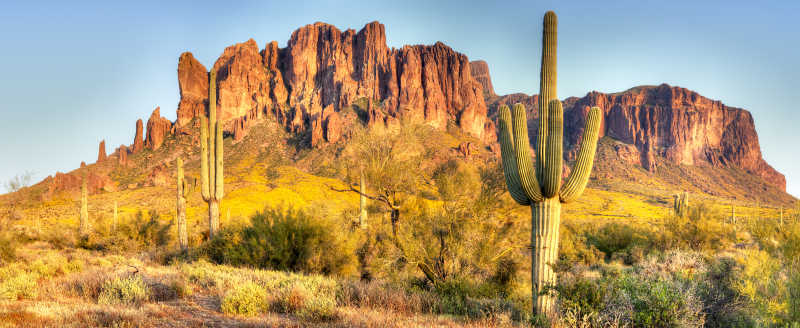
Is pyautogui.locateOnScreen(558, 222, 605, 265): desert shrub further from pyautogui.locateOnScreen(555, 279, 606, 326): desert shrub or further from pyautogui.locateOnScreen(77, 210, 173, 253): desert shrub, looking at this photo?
pyautogui.locateOnScreen(77, 210, 173, 253): desert shrub

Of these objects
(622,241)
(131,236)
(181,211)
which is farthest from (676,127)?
(131,236)

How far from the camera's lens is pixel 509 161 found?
295 inches

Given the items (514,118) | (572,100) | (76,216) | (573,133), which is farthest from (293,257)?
(572,100)

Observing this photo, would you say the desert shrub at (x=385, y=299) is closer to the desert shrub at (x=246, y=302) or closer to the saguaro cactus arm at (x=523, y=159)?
the desert shrub at (x=246, y=302)

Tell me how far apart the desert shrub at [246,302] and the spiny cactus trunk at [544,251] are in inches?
192

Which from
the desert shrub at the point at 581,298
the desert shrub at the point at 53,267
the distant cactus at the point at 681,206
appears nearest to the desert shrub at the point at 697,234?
the distant cactus at the point at 681,206

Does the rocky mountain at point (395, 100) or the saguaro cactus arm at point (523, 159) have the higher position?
the rocky mountain at point (395, 100)

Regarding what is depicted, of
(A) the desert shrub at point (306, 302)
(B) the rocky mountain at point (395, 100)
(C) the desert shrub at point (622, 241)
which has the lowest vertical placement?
(C) the desert shrub at point (622, 241)

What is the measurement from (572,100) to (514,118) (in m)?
160

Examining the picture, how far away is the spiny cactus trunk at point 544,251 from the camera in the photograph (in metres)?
6.38

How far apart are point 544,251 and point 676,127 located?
148767mm

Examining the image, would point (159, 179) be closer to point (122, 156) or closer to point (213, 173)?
point (122, 156)

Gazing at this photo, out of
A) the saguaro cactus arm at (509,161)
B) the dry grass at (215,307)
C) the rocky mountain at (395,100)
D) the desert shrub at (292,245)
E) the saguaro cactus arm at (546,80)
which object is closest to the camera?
the dry grass at (215,307)

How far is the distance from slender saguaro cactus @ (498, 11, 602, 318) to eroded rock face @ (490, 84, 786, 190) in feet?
368
